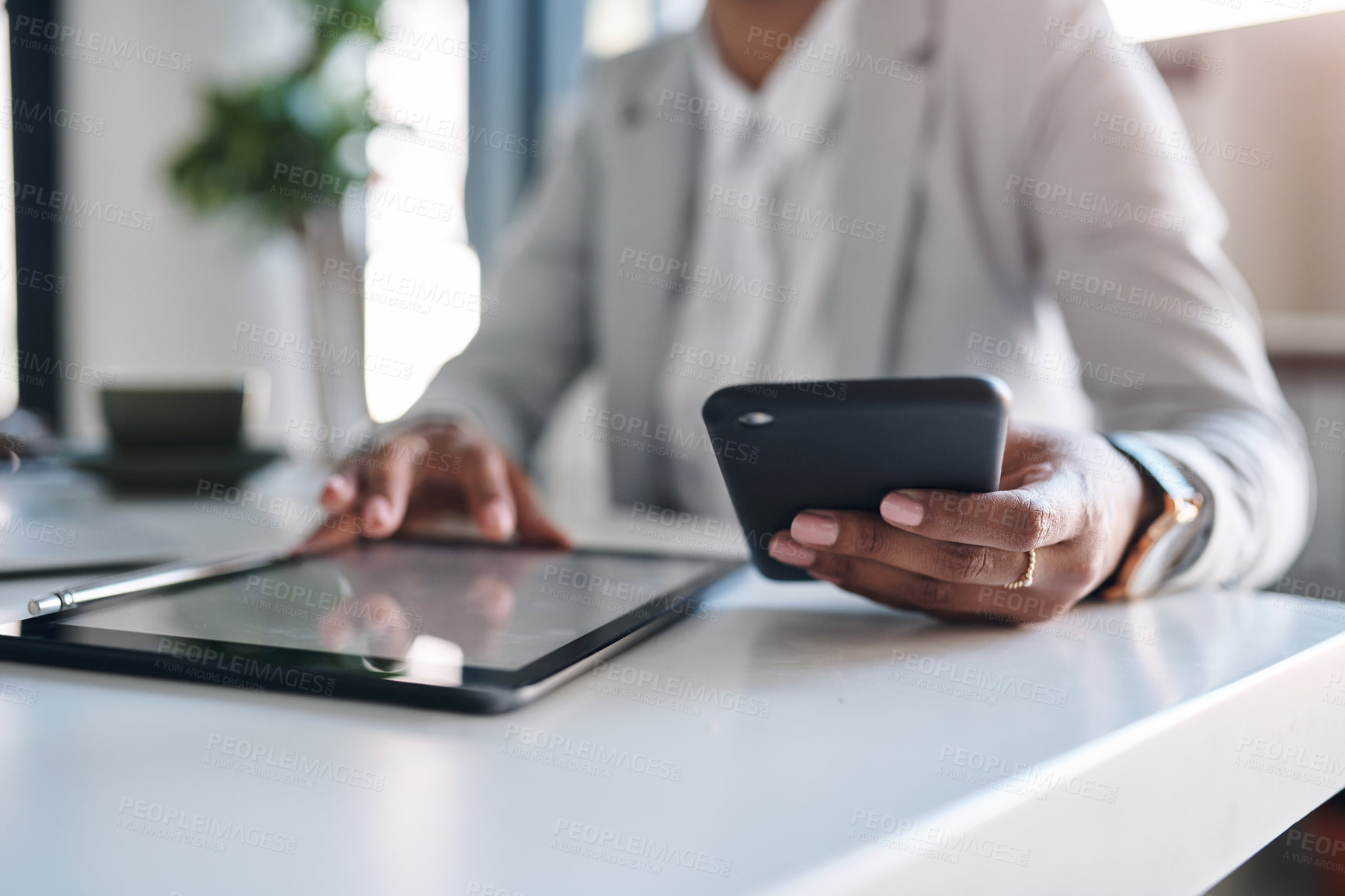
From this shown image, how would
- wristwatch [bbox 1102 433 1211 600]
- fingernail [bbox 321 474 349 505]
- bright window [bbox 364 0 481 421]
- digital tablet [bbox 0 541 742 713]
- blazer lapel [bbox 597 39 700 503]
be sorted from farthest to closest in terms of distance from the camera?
bright window [bbox 364 0 481 421] → blazer lapel [bbox 597 39 700 503] → fingernail [bbox 321 474 349 505] → wristwatch [bbox 1102 433 1211 600] → digital tablet [bbox 0 541 742 713]

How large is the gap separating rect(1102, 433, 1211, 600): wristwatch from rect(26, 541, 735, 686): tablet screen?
0.71 feet

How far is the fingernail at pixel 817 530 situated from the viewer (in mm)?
387

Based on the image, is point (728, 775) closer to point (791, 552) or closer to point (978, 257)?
point (791, 552)

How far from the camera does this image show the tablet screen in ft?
1.13

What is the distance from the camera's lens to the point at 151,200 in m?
3.16

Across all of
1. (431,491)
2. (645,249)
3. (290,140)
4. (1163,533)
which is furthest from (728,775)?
(290,140)

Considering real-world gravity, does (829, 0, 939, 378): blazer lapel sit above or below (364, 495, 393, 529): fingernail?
above

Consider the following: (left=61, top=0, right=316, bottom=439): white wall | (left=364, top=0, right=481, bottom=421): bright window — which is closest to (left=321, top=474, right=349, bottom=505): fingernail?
(left=364, top=0, right=481, bottom=421): bright window

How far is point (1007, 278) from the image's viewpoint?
3.12 feet

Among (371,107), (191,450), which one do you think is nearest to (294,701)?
(191,450)

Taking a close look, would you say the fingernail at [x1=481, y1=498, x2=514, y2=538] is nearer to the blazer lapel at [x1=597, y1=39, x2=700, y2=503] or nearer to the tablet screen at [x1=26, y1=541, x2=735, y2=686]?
the tablet screen at [x1=26, y1=541, x2=735, y2=686]

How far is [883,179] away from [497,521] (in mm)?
568

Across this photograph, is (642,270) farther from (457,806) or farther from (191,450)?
(457,806)

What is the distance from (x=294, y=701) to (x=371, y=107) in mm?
2526
